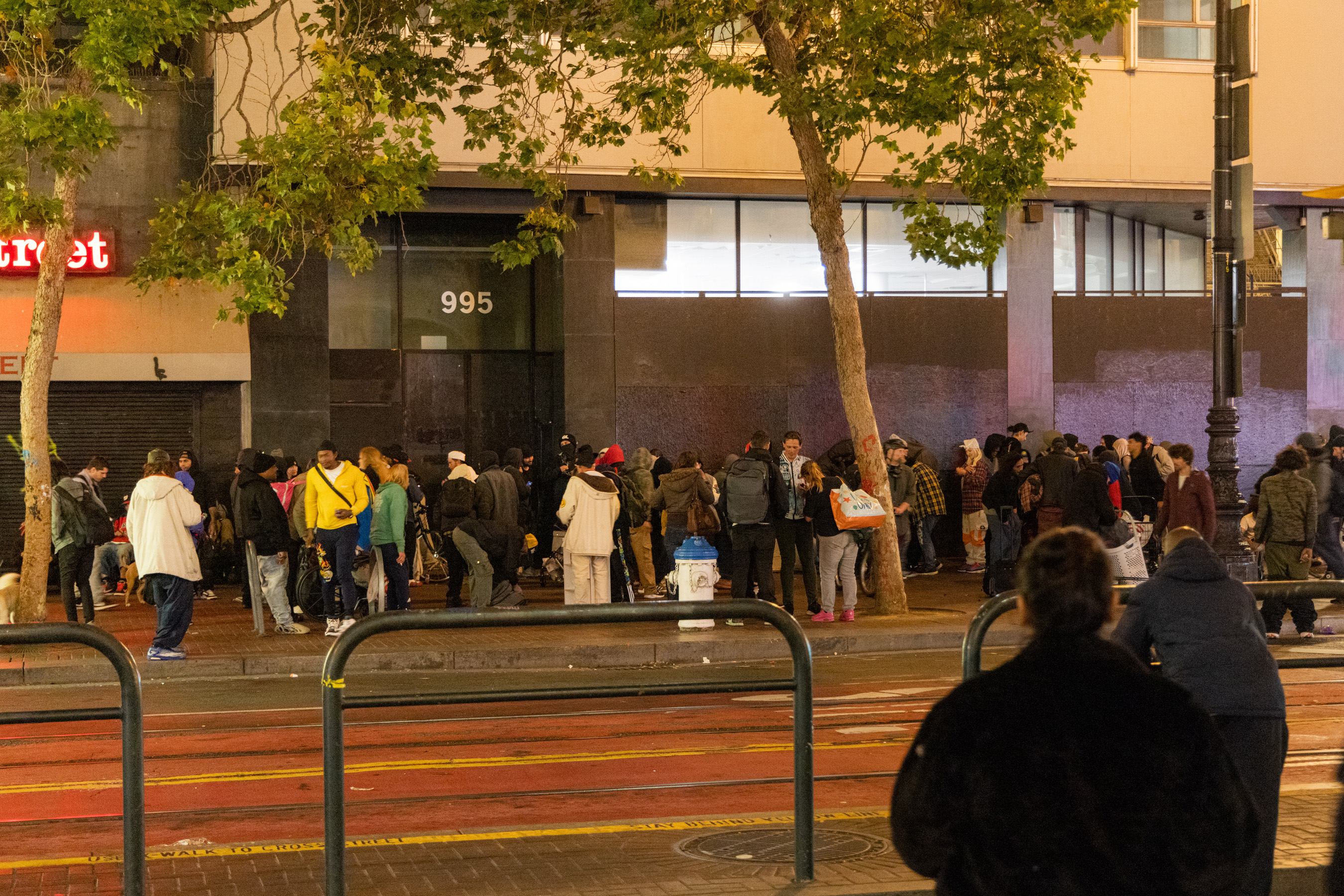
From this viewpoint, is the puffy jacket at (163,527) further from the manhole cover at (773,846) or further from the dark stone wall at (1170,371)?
the dark stone wall at (1170,371)

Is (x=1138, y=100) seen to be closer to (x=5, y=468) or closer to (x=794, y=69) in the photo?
(x=794, y=69)

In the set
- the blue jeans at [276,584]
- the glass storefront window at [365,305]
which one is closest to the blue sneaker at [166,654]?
the blue jeans at [276,584]

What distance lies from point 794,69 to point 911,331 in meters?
8.08

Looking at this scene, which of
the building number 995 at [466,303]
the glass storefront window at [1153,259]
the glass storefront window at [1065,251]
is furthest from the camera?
the glass storefront window at [1153,259]

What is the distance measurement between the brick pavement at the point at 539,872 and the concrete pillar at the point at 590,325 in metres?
14.8

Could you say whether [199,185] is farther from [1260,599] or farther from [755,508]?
[1260,599]

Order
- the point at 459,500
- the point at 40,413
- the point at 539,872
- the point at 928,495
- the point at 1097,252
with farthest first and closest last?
the point at 1097,252, the point at 928,495, the point at 459,500, the point at 40,413, the point at 539,872

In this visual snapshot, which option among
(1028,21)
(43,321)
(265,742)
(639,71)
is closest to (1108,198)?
(1028,21)

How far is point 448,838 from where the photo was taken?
6789 mm

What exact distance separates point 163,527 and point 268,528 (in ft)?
4.83

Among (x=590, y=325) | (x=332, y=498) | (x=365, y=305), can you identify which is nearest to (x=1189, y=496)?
(x=332, y=498)

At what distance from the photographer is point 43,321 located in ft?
49.1

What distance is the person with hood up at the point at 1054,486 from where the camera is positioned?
16.2 m

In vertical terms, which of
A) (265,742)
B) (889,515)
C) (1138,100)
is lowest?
(265,742)
